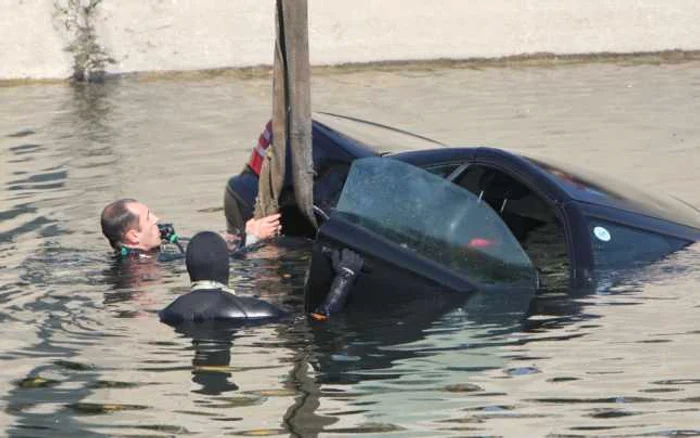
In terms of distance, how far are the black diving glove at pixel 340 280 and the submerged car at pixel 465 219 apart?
6cm

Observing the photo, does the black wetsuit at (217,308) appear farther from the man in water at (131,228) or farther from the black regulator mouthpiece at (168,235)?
the black regulator mouthpiece at (168,235)

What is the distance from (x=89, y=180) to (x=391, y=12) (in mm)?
8079

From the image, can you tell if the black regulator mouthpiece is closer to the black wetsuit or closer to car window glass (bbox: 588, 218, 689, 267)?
the black wetsuit

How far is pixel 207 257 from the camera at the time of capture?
9.41 m

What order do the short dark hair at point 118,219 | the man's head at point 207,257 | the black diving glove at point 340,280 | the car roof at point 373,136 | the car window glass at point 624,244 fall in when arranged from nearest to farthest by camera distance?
1. the man's head at point 207,257
2. the black diving glove at point 340,280
3. the car window glass at point 624,244
4. the car roof at point 373,136
5. the short dark hair at point 118,219

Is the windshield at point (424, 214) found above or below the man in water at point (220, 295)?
above

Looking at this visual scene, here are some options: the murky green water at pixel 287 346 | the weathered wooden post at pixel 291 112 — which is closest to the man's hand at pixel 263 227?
the weathered wooden post at pixel 291 112

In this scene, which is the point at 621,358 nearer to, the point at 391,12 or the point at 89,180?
the point at 89,180

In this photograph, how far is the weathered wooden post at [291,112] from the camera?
33.8ft

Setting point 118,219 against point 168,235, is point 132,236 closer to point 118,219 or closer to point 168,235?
point 118,219

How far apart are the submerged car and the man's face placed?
1047mm

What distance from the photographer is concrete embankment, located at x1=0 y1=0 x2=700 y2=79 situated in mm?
22188

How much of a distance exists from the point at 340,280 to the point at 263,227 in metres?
1.40

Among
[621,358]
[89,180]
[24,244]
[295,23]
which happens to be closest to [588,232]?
[621,358]
